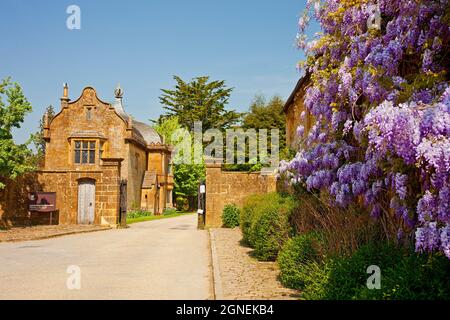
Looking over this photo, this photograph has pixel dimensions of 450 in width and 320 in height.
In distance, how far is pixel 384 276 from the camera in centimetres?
534

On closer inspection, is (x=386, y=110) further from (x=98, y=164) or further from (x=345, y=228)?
(x=98, y=164)

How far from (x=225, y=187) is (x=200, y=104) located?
39.5 metres

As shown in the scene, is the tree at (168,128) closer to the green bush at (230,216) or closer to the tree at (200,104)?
the tree at (200,104)

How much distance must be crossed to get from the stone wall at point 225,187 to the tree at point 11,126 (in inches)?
315

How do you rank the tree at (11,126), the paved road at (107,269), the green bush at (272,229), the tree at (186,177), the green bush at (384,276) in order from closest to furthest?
the green bush at (384,276), the paved road at (107,269), the green bush at (272,229), the tree at (11,126), the tree at (186,177)

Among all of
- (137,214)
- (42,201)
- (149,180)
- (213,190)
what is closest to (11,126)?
(42,201)

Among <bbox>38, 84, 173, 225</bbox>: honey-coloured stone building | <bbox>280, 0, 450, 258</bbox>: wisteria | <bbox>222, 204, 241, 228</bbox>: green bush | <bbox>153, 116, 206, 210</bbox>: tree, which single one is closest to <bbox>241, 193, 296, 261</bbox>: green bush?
<bbox>280, 0, 450, 258</bbox>: wisteria

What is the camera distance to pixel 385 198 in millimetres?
7332

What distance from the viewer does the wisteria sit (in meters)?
4.95

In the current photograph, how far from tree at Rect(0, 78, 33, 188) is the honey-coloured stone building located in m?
2.89

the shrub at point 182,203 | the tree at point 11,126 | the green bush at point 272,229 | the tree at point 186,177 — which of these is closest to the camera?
the green bush at point 272,229

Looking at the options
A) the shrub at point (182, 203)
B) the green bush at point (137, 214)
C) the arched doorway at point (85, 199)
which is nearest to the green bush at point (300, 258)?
the arched doorway at point (85, 199)

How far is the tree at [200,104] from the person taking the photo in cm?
5769

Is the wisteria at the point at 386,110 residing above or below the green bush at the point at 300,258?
above
